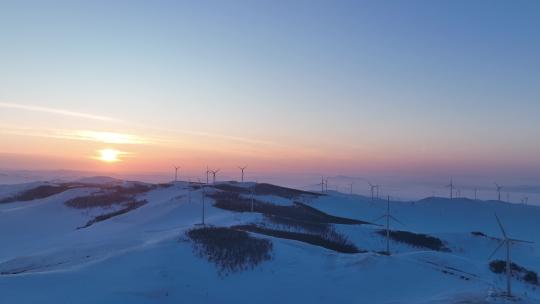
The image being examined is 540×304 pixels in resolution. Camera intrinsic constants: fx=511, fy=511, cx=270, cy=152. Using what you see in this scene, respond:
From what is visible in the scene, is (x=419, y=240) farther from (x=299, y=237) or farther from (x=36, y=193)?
(x=36, y=193)


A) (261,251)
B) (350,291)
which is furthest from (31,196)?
(350,291)

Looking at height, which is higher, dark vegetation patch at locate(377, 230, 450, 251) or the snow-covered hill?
the snow-covered hill

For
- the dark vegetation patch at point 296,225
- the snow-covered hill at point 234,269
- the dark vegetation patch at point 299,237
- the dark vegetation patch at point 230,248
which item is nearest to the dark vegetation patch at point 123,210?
the snow-covered hill at point 234,269

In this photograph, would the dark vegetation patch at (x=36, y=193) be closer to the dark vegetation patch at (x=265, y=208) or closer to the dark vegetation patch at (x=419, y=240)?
the dark vegetation patch at (x=265, y=208)

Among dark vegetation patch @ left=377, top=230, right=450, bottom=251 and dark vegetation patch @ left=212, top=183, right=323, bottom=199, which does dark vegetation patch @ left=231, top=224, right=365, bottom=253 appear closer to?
dark vegetation patch @ left=377, top=230, right=450, bottom=251

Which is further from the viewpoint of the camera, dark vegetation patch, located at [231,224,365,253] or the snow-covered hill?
dark vegetation patch, located at [231,224,365,253]

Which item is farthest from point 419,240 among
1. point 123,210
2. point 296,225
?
point 123,210

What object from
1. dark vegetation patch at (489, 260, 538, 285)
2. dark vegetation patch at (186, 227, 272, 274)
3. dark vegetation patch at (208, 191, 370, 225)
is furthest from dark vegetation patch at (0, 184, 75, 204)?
dark vegetation patch at (489, 260, 538, 285)
